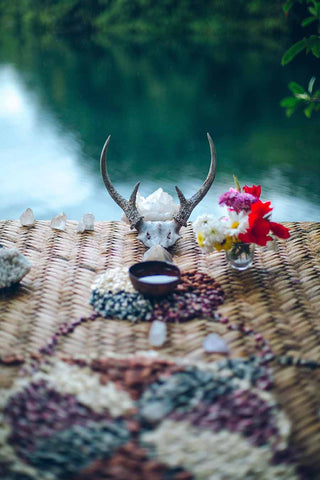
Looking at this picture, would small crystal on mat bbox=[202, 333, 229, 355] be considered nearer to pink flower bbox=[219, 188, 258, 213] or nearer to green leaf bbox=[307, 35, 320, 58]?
pink flower bbox=[219, 188, 258, 213]

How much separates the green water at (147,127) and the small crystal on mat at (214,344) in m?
1.68

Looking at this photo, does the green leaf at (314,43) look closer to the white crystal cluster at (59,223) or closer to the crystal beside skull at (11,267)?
the crystal beside skull at (11,267)

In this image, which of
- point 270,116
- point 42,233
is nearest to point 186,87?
point 270,116

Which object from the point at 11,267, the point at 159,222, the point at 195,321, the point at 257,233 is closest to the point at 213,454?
the point at 195,321

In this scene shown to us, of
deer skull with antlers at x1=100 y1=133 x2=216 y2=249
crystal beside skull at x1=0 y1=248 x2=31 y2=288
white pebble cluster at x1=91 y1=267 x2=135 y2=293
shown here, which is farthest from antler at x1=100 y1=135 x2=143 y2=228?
crystal beside skull at x1=0 y1=248 x2=31 y2=288

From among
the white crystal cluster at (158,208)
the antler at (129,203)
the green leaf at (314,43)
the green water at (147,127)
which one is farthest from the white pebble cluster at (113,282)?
the green water at (147,127)

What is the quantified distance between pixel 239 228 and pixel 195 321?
0.31 m

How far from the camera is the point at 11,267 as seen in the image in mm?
1554

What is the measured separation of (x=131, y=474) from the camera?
3.07ft

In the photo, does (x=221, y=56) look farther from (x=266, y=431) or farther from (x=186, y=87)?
(x=266, y=431)

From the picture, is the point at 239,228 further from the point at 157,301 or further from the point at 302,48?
the point at 302,48

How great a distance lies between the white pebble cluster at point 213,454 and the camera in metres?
0.94

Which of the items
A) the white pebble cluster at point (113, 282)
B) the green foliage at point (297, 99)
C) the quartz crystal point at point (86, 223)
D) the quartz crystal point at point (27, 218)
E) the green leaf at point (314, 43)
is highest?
the quartz crystal point at point (27, 218)

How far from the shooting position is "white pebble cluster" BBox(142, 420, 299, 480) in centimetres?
94
